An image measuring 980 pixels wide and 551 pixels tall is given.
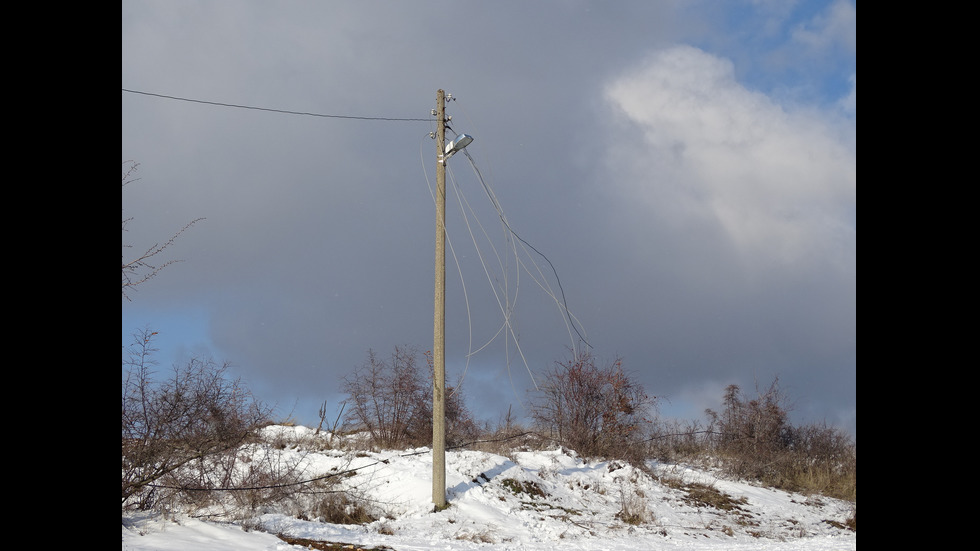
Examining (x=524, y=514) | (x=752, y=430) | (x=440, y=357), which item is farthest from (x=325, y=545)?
(x=752, y=430)

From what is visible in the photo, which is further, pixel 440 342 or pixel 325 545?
pixel 440 342

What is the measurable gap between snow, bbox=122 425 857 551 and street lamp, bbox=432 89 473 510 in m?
0.65

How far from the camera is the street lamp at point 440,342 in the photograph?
13.0m

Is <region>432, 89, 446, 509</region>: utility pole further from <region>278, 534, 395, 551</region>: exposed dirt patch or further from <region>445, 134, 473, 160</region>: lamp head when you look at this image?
<region>278, 534, 395, 551</region>: exposed dirt patch

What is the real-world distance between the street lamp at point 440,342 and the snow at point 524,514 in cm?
65

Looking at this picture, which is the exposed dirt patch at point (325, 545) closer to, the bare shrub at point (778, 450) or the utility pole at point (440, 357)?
the utility pole at point (440, 357)

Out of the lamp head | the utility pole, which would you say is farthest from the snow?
the lamp head

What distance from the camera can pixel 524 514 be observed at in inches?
527

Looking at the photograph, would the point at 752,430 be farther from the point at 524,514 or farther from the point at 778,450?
the point at 524,514

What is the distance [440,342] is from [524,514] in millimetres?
4045

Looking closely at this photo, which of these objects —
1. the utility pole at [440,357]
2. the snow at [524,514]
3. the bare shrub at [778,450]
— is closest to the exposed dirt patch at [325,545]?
the snow at [524,514]

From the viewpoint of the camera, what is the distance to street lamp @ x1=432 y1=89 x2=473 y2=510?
1298 centimetres
